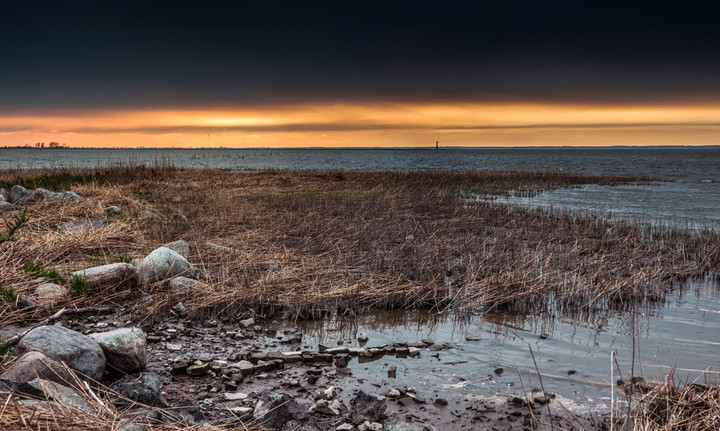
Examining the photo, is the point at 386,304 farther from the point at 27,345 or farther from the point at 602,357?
the point at 27,345

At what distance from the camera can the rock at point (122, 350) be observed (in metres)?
4.80

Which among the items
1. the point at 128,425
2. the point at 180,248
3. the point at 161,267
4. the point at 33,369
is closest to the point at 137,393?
the point at 33,369

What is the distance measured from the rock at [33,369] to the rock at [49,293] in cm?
244

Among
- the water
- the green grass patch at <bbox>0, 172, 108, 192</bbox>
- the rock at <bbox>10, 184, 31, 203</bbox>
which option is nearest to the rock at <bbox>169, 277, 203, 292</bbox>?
the water

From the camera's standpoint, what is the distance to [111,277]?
711 cm

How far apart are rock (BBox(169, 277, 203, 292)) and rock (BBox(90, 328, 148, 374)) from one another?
2.19 metres

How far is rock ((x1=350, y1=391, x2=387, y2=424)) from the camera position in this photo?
424 cm

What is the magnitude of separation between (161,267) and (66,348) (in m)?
3.20

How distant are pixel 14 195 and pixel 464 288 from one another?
14.3m

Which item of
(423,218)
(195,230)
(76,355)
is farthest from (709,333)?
(195,230)

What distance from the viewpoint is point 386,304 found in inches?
292

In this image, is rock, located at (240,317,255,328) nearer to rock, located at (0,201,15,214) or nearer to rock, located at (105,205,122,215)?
rock, located at (105,205,122,215)

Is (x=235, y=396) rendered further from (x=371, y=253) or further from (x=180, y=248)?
(x=371, y=253)

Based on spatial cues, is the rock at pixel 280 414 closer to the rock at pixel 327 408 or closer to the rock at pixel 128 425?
the rock at pixel 327 408
